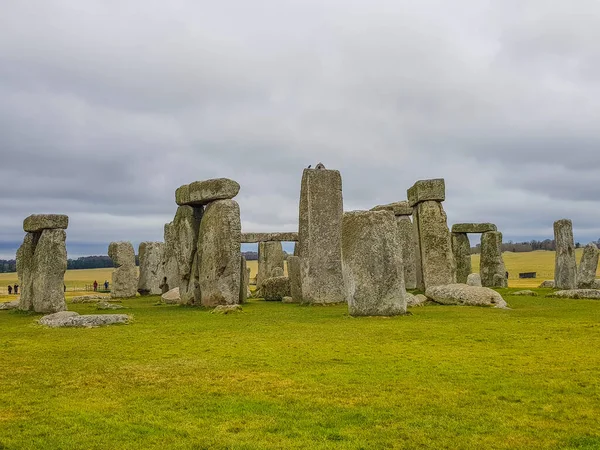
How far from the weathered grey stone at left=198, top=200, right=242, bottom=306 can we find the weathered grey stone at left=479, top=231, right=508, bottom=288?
14.3m

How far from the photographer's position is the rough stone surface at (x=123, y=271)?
93.6ft

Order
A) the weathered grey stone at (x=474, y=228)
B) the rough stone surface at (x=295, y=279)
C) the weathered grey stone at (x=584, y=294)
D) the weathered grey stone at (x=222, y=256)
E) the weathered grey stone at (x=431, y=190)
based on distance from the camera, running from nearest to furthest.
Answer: the weathered grey stone at (x=222, y=256) < the weathered grey stone at (x=584, y=294) < the rough stone surface at (x=295, y=279) < the weathered grey stone at (x=431, y=190) < the weathered grey stone at (x=474, y=228)

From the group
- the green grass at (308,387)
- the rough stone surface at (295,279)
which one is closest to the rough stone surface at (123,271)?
the rough stone surface at (295,279)

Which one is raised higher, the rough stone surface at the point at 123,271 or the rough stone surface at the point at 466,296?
the rough stone surface at the point at 123,271

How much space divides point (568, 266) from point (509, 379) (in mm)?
20120

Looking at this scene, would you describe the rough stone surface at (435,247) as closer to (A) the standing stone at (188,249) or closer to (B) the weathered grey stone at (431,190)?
(B) the weathered grey stone at (431,190)

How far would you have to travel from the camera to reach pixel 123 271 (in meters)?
28.6

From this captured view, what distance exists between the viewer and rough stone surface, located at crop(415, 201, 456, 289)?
19672 millimetres

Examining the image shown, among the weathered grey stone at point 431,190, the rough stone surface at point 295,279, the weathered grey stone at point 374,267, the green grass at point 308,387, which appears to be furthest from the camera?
the weathered grey stone at point 431,190

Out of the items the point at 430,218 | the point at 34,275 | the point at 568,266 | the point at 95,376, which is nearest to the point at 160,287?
the point at 34,275

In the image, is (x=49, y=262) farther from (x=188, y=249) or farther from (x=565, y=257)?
(x=565, y=257)

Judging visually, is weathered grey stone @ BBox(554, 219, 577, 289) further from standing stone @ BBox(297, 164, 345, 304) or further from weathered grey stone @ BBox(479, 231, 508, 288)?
standing stone @ BBox(297, 164, 345, 304)

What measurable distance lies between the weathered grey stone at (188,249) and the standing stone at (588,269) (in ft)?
50.4

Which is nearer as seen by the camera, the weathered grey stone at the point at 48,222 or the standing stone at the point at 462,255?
the weathered grey stone at the point at 48,222
